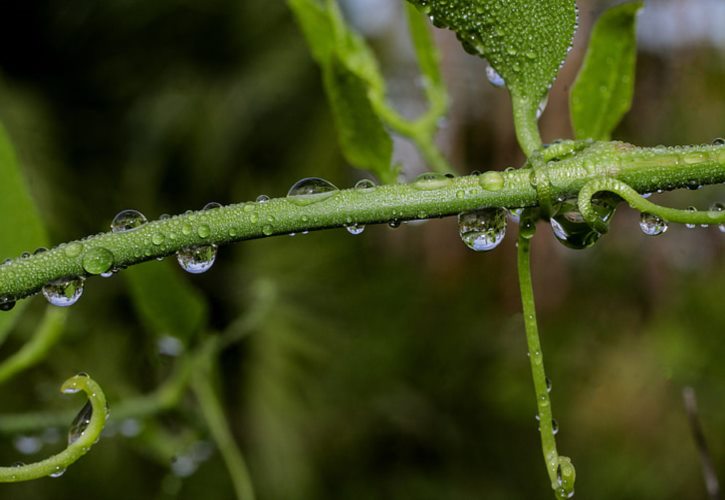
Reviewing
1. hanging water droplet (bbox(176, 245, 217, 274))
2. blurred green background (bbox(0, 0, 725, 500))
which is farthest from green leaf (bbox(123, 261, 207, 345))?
blurred green background (bbox(0, 0, 725, 500))

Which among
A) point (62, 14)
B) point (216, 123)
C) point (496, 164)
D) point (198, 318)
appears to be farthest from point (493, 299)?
point (198, 318)

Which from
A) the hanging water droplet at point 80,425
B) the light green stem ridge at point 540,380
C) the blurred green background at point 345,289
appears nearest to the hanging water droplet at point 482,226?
the light green stem ridge at point 540,380

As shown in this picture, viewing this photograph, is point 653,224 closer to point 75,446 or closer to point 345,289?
point 75,446

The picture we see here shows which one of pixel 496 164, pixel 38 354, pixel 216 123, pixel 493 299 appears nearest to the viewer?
pixel 38 354

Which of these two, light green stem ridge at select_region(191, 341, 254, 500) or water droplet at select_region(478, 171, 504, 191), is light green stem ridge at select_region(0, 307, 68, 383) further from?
water droplet at select_region(478, 171, 504, 191)

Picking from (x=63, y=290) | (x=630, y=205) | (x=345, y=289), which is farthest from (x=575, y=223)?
(x=345, y=289)

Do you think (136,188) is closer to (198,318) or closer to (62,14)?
(62,14)

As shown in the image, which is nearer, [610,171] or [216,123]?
[610,171]
